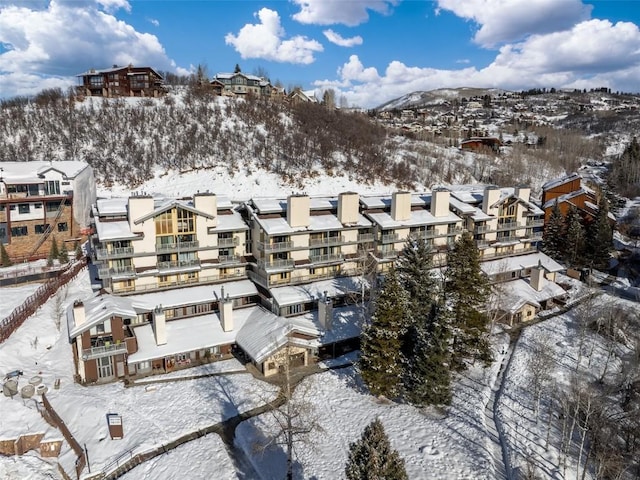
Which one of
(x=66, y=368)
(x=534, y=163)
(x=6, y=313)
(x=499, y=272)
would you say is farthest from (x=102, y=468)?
(x=534, y=163)

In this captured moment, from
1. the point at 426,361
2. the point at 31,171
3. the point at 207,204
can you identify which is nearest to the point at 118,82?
the point at 31,171

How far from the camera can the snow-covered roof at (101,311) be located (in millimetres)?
29844

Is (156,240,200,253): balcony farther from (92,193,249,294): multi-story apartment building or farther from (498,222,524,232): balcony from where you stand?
(498,222,524,232): balcony

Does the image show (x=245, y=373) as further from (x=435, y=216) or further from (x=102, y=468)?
(x=435, y=216)

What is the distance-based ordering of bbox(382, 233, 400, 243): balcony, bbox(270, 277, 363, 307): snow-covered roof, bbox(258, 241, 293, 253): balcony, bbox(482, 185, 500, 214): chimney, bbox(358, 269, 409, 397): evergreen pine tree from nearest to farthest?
bbox(358, 269, 409, 397): evergreen pine tree → bbox(270, 277, 363, 307): snow-covered roof → bbox(258, 241, 293, 253): balcony → bbox(382, 233, 400, 243): balcony → bbox(482, 185, 500, 214): chimney

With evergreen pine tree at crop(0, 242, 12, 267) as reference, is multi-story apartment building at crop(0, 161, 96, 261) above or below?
above

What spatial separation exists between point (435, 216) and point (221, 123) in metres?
60.3

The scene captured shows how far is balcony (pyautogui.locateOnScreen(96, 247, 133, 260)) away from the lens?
114 feet

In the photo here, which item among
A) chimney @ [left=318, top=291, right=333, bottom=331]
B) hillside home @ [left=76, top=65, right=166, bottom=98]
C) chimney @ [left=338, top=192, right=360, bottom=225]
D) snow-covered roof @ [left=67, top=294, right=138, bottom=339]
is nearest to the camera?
snow-covered roof @ [left=67, top=294, right=138, bottom=339]

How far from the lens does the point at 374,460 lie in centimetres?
1513

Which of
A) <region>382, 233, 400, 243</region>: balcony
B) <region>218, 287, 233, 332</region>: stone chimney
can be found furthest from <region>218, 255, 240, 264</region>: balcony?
<region>382, 233, 400, 243</region>: balcony

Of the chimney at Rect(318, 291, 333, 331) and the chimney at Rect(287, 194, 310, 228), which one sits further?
the chimney at Rect(287, 194, 310, 228)

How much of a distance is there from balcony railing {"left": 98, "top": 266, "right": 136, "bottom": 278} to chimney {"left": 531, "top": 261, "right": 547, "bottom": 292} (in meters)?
42.6

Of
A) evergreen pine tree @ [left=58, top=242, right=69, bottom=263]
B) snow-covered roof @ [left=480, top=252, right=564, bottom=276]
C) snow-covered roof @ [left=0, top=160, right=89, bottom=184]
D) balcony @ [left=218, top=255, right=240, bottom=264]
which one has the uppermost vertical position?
snow-covered roof @ [left=0, top=160, right=89, bottom=184]
